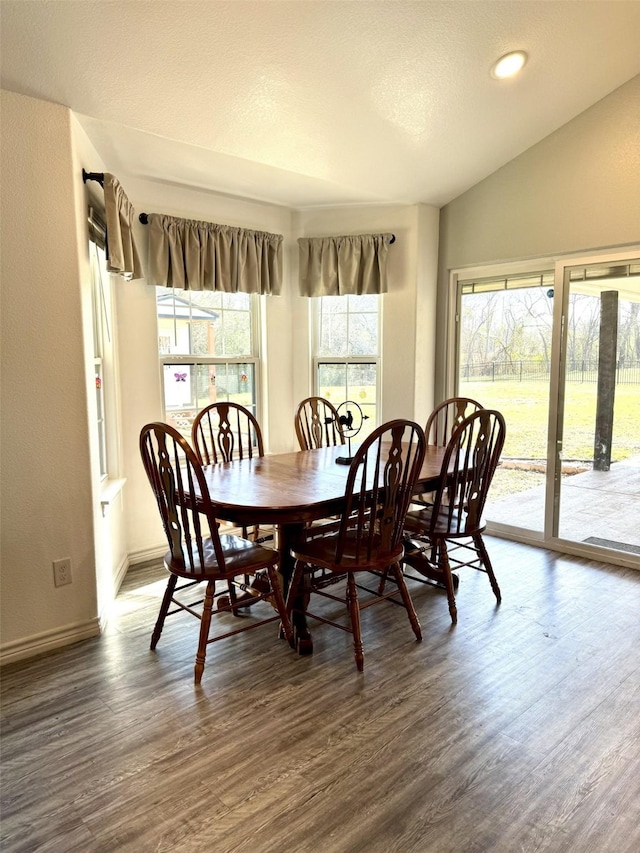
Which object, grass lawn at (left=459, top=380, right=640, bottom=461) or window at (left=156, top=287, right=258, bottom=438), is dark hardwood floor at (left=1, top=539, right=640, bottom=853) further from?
window at (left=156, top=287, right=258, bottom=438)

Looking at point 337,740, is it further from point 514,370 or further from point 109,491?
point 514,370

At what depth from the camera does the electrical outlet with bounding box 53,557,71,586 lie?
2.55 m

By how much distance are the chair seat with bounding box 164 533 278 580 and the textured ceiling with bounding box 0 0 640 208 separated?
6.72 ft

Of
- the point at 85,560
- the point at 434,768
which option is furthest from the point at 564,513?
the point at 85,560

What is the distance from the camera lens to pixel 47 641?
253 centimetres

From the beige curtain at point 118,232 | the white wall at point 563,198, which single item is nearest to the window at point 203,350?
the beige curtain at point 118,232

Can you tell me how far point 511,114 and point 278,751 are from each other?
138 inches

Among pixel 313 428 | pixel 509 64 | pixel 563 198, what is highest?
pixel 509 64

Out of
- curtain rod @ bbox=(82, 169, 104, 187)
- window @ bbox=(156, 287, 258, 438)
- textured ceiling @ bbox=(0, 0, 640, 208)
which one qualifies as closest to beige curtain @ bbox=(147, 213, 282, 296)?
window @ bbox=(156, 287, 258, 438)

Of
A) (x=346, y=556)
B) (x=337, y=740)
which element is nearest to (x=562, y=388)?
(x=346, y=556)

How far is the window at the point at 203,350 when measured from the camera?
3824 millimetres

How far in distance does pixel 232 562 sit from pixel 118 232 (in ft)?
5.76

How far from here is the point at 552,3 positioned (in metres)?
2.54

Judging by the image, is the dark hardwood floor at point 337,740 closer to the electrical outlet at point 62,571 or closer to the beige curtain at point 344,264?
the electrical outlet at point 62,571
